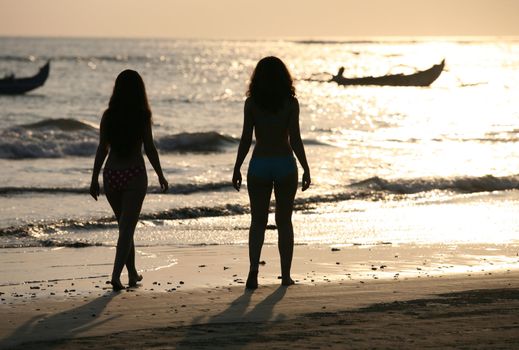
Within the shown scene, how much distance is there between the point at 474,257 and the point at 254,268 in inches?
102

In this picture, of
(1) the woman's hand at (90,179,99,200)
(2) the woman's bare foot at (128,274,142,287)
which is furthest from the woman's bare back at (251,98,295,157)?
(2) the woman's bare foot at (128,274,142,287)

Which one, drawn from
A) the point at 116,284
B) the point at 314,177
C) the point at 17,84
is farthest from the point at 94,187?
the point at 17,84

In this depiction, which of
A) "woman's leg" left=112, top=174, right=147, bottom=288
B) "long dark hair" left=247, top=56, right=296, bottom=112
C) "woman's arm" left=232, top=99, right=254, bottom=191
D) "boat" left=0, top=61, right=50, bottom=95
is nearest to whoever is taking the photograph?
"long dark hair" left=247, top=56, right=296, bottom=112

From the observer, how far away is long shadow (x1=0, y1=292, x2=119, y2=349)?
5699 mm

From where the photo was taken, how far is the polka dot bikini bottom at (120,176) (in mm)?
7520

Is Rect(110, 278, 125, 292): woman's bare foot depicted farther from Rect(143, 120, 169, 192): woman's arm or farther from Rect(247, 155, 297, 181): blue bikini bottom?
Rect(247, 155, 297, 181): blue bikini bottom

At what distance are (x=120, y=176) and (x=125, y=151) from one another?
0.17 metres

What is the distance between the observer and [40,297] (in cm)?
727

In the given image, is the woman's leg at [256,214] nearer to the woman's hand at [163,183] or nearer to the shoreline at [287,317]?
the shoreline at [287,317]

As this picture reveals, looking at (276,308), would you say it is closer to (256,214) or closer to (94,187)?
(256,214)

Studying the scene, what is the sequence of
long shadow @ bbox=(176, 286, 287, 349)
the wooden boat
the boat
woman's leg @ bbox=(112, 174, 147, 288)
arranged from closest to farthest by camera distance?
long shadow @ bbox=(176, 286, 287, 349), woman's leg @ bbox=(112, 174, 147, 288), the wooden boat, the boat

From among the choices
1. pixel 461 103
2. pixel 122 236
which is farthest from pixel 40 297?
pixel 461 103

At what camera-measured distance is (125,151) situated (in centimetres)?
751

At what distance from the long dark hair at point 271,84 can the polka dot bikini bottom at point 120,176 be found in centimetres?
95
